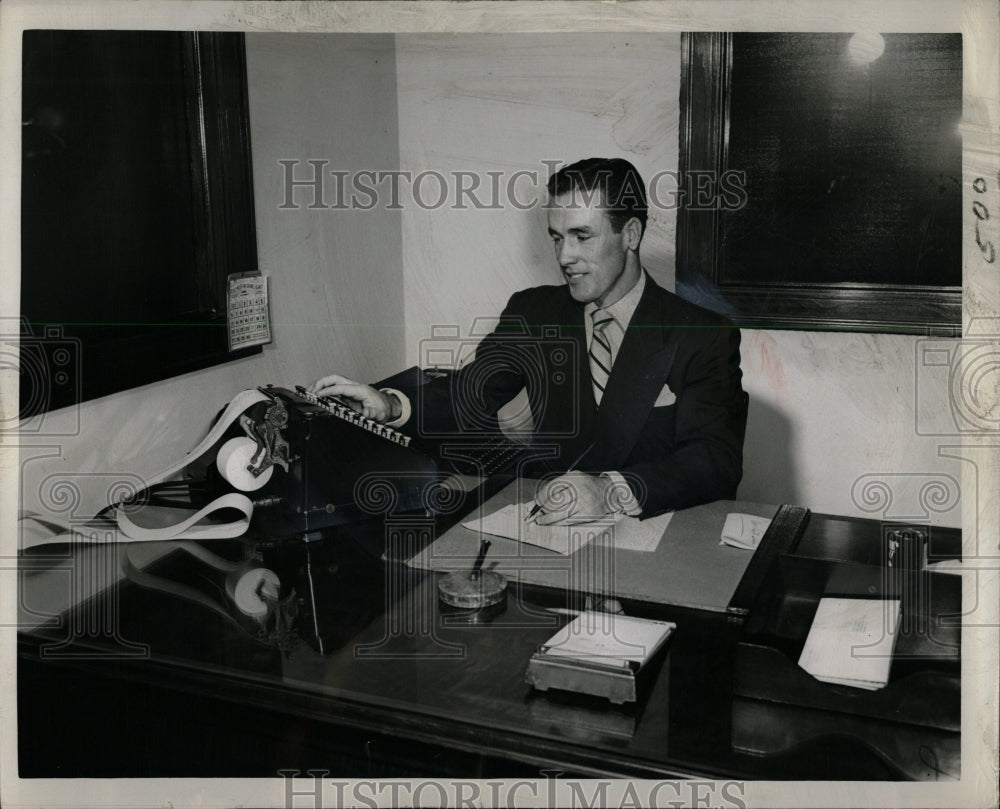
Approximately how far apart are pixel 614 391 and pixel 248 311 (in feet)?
2.64

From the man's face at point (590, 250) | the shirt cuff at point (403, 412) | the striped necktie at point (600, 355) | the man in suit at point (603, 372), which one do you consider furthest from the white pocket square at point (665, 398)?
the shirt cuff at point (403, 412)

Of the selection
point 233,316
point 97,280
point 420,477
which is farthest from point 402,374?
point 97,280

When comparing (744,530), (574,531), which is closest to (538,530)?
(574,531)

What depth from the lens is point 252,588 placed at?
1.53m

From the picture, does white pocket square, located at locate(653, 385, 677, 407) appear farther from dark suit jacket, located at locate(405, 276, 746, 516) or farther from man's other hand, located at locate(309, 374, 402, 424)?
man's other hand, located at locate(309, 374, 402, 424)

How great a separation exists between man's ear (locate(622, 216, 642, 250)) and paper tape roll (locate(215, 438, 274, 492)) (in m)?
0.88

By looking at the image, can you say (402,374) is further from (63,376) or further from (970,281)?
(970,281)

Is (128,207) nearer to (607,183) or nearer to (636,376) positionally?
(607,183)

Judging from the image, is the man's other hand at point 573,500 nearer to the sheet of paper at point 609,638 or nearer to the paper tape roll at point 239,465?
the sheet of paper at point 609,638

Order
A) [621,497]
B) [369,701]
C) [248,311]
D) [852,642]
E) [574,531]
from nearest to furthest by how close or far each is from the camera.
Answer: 1. [369,701]
2. [852,642]
3. [574,531]
4. [621,497]
5. [248,311]

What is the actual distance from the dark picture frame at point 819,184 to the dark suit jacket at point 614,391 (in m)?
0.10

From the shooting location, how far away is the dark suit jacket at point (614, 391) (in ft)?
6.37

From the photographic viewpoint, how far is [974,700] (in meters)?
1.43

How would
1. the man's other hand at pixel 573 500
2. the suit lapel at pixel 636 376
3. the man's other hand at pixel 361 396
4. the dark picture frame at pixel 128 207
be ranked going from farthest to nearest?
1. the suit lapel at pixel 636 376
2. the man's other hand at pixel 361 396
3. the man's other hand at pixel 573 500
4. the dark picture frame at pixel 128 207
